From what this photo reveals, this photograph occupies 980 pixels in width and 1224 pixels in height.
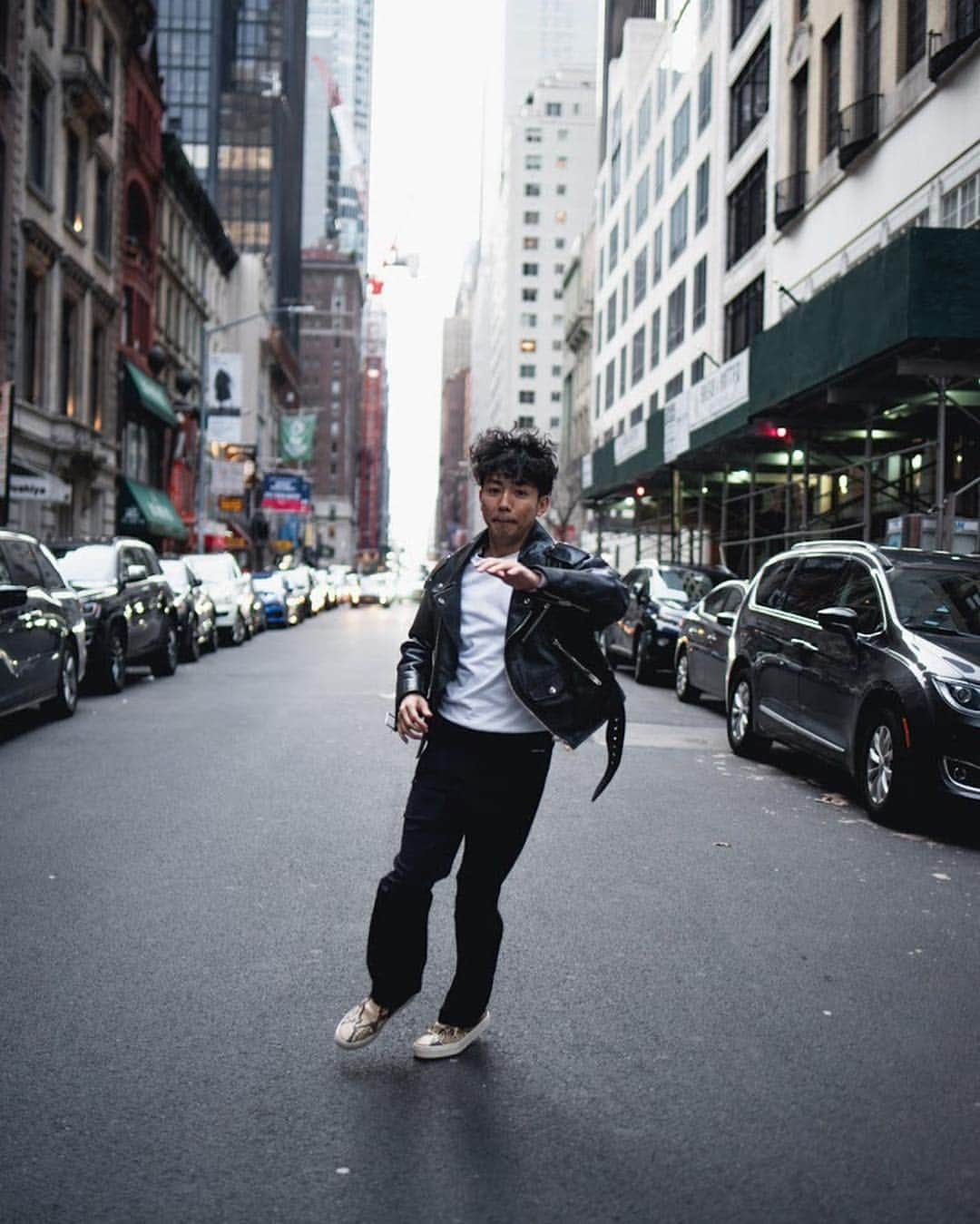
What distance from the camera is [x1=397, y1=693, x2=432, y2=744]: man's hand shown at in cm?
408

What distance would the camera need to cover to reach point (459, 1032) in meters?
4.29

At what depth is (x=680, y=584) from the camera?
20344mm

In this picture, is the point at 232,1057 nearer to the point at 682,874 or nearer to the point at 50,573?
the point at 682,874

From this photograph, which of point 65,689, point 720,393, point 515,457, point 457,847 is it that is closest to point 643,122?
point 720,393

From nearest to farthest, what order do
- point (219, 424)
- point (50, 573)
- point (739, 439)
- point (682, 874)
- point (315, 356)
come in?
point (682, 874), point (50, 573), point (739, 439), point (219, 424), point (315, 356)

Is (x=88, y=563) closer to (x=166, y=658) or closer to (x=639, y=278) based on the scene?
(x=166, y=658)

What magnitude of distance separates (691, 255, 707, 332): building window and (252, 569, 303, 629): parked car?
597 inches

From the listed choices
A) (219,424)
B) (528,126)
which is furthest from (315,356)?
(219,424)

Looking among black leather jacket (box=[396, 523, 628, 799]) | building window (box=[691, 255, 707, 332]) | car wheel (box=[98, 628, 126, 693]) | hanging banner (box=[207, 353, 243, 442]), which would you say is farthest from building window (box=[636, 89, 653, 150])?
black leather jacket (box=[396, 523, 628, 799])

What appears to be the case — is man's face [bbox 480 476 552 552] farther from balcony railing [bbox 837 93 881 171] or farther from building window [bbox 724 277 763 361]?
building window [bbox 724 277 763 361]

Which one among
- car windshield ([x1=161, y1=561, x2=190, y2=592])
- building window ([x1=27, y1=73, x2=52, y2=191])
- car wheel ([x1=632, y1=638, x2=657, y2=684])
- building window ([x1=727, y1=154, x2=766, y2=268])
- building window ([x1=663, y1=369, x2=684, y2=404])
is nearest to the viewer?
car wheel ([x1=632, y1=638, x2=657, y2=684])

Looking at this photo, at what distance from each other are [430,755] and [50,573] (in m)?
10.4

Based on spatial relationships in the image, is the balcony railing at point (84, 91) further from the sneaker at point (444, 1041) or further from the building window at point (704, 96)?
the sneaker at point (444, 1041)

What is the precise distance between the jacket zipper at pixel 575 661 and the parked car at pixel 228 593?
846 inches
